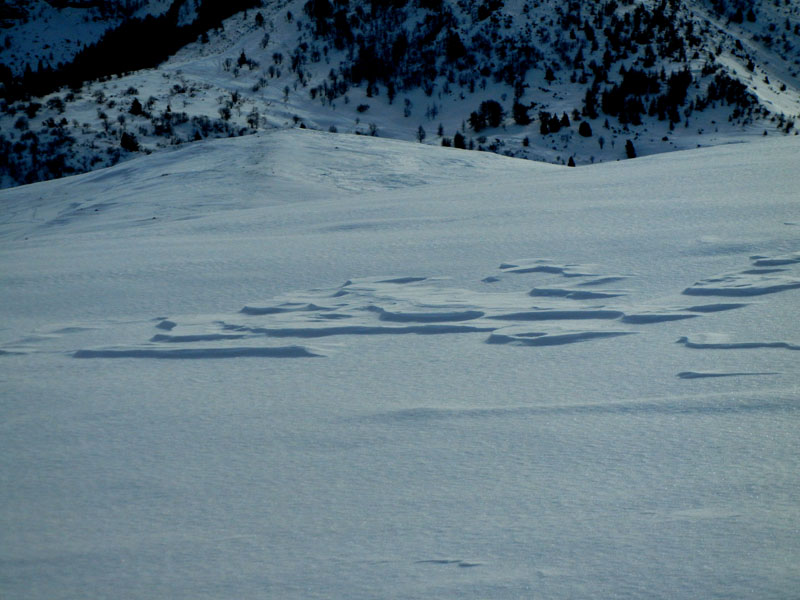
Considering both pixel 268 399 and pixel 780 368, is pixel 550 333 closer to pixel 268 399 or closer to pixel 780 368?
pixel 780 368

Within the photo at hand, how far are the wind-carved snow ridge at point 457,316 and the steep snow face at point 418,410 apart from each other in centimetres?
2

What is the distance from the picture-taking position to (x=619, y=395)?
2371mm

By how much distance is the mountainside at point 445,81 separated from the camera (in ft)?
74.1

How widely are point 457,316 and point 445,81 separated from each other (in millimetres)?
27724

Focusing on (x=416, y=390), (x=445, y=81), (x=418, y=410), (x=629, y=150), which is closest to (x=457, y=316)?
(x=416, y=390)

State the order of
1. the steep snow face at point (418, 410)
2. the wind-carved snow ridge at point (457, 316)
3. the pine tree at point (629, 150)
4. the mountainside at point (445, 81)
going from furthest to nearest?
the mountainside at point (445, 81) → the pine tree at point (629, 150) → the wind-carved snow ridge at point (457, 316) → the steep snow face at point (418, 410)

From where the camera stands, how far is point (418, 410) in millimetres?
2357

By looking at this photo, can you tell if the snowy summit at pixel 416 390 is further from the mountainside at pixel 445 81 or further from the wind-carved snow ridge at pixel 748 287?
the mountainside at pixel 445 81

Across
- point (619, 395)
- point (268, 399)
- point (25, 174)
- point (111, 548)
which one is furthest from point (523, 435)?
point (25, 174)

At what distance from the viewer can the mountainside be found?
890 inches

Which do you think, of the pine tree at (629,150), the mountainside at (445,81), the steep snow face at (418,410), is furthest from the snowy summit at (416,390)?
the mountainside at (445,81)

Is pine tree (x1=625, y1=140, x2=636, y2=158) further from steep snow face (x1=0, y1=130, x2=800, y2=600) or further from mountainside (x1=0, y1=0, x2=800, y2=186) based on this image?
steep snow face (x1=0, y1=130, x2=800, y2=600)

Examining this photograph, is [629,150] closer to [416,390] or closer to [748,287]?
[748,287]

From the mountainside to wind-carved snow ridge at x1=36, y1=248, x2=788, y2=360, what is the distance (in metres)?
18.4
